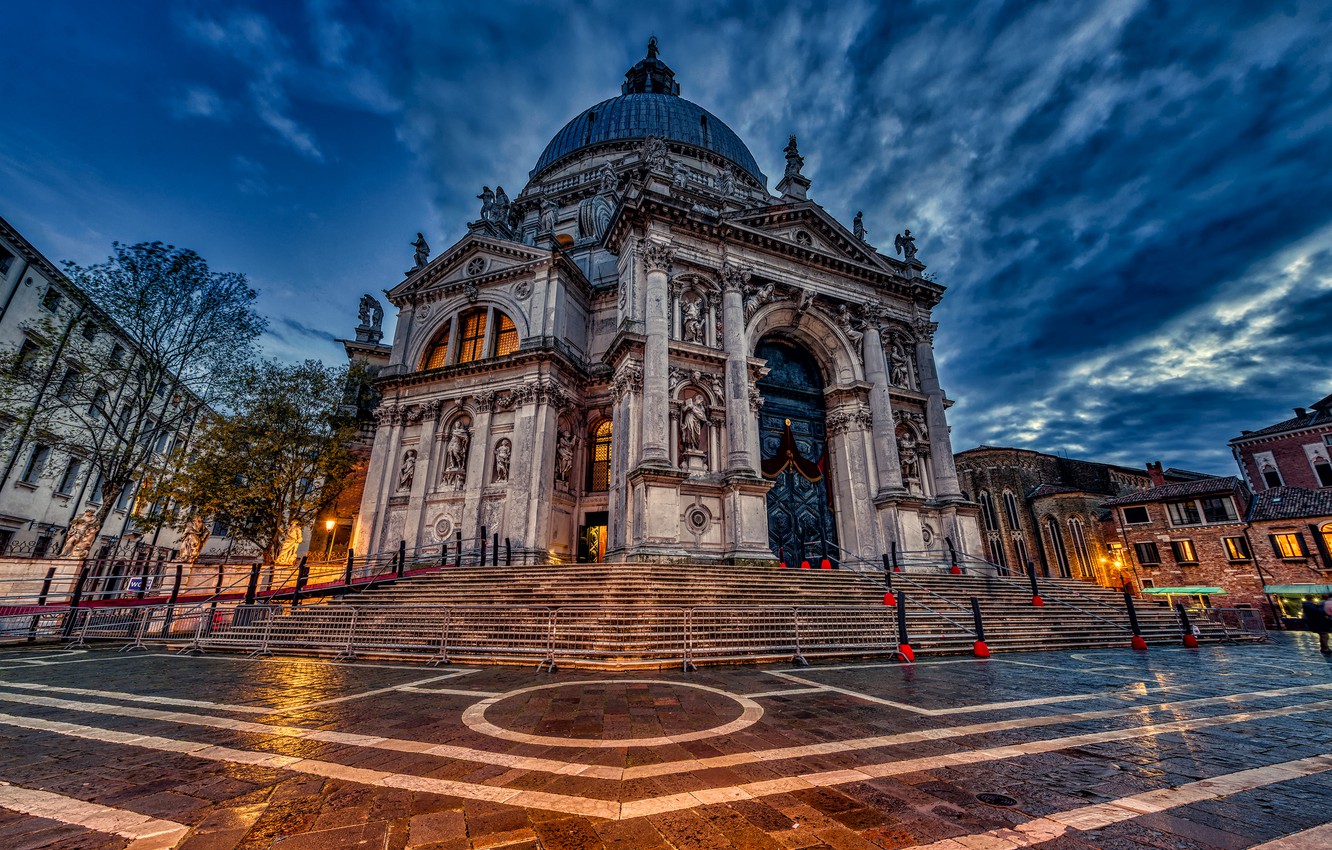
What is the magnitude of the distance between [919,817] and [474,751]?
9.52 feet

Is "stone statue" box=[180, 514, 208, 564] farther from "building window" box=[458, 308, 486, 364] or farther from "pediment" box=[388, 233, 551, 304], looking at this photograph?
"pediment" box=[388, 233, 551, 304]

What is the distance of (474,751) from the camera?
11.7 ft

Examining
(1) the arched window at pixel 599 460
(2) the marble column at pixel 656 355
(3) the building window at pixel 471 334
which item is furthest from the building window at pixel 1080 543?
(3) the building window at pixel 471 334

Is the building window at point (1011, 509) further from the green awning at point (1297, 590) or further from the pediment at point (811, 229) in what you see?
the pediment at point (811, 229)

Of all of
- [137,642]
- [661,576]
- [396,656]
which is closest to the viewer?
[396,656]

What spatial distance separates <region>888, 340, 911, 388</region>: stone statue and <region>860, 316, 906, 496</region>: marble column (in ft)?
1.77

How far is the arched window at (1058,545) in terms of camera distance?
35094 mm

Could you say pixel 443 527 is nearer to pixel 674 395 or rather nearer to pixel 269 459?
pixel 269 459

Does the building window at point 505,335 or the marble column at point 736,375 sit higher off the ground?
the building window at point 505,335

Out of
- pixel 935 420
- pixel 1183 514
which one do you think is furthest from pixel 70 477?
pixel 1183 514

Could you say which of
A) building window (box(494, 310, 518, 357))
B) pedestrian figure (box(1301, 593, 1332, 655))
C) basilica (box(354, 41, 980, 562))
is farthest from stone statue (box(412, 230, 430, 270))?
pedestrian figure (box(1301, 593, 1332, 655))

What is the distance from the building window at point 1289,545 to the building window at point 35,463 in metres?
55.4

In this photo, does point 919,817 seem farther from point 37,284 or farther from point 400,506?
point 37,284

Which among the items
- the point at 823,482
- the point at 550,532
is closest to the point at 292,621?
the point at 550,532
